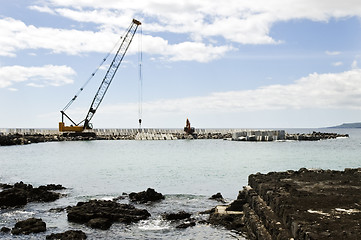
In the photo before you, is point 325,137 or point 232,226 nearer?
point 232,226

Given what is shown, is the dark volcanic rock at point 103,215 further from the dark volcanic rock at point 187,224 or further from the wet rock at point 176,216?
the dark volcanic rock at point 187,224

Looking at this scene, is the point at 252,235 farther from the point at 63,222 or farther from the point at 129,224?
the point at 63,222

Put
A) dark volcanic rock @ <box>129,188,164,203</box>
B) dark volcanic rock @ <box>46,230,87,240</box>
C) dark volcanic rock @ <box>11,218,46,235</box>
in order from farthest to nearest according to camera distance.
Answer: dark volcanic rock @ <box>129,188,164,203</box>, dark volcanic rock @ <box>11,218,46,235</box>, dark volcanic rock @ <box>46,230,87,240</box>

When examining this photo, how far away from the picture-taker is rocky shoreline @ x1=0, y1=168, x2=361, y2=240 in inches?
341

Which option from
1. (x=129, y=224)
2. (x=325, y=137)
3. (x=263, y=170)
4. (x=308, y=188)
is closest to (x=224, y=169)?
(x=263, y=170)

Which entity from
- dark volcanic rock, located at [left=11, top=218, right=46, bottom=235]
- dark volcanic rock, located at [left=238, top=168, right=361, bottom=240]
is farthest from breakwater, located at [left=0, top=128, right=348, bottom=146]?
dark volcanic rock, located at [left=238, top=168, right=361, bottom=240]

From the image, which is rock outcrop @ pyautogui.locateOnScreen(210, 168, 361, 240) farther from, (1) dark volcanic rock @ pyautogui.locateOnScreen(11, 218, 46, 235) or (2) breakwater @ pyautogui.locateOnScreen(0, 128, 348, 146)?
(2) breakwater @ pyautogui.locateOnScreen(0, 128, 348, 146)

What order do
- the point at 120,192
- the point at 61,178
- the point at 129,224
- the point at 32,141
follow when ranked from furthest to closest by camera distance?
1. the point at 32,141
2. the point at 61,178
3. the point at 120,192
4. the point at 129,224

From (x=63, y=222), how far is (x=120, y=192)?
908cm

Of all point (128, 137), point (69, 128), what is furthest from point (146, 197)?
point (128, 137)

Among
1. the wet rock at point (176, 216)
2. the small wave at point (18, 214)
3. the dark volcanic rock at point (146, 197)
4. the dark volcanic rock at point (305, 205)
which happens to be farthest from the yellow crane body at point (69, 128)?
the dark volcanic rock at point (305, 205)

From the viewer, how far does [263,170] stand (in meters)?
39.8

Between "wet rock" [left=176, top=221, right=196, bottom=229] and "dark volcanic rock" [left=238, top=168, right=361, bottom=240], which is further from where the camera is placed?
"wet rock" [left=176, top=221, right=196, bottom=229]

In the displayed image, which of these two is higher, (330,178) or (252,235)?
(330,178)
